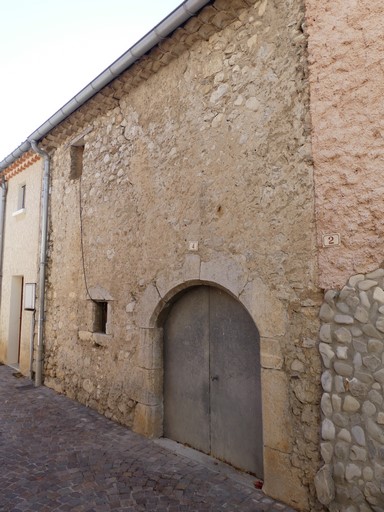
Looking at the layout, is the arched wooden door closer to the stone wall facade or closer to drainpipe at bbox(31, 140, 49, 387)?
the stone wall facade

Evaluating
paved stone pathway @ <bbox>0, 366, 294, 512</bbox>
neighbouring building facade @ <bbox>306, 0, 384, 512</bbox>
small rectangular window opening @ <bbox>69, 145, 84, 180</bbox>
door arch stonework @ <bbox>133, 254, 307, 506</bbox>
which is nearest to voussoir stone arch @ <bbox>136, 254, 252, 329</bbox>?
door arch stonework @ <bbox>133, 254, 307, 506</bbox>

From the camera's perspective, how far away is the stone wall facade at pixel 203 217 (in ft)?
9.94

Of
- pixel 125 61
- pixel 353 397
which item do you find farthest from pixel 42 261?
pixel 353 397

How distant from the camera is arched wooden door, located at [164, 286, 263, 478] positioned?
353 cm

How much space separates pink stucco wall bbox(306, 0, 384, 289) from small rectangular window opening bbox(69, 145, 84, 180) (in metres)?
4.53

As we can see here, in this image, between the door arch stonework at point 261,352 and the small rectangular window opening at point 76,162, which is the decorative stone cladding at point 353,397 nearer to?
the door arch stonework at point 261,352

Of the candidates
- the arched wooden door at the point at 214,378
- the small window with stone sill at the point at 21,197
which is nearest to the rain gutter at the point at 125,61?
the small window with stone sill at the point at 21,197

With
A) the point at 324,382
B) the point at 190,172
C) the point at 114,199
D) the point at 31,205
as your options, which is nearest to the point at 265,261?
the point at 324,382

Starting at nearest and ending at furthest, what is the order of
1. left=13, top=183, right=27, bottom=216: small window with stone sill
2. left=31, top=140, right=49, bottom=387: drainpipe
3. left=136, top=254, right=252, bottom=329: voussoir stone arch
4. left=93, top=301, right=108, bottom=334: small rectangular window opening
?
1. left=136, top=254, right=252, bottom=329: voussoir stone arch
2. left=93, top=301, right=108, bottom=334: small rectangular window opening
3. left=31, top=140, right=49, bottom=387: drainpipe
4. left=13, top=183, right=27, bottom=216: small window with stone sill

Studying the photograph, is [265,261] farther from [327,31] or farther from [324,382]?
[327,31]

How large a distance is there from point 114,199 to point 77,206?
3.92 ft

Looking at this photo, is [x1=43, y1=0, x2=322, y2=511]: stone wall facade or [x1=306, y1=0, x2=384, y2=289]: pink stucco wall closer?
[x1=306, y1=0, x2=384, y2=289]: pink stucco wall

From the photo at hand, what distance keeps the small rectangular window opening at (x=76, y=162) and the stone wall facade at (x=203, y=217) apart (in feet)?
0.82

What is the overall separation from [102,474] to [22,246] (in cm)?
567
